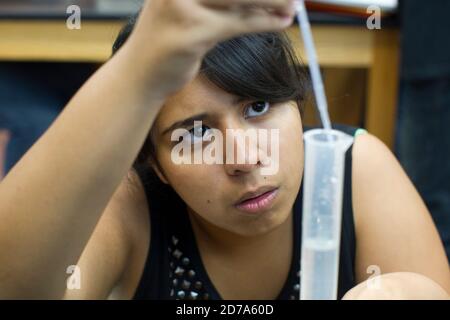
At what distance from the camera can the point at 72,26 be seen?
76.6 inches

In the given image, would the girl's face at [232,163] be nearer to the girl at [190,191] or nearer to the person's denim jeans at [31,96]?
the girl at [190,191]

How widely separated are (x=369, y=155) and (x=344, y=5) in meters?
0.86

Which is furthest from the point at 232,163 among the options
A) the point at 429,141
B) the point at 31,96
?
the point at 31,96

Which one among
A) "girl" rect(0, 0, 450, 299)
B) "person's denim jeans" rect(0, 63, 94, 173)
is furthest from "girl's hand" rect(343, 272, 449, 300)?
"person's denim jeans" rect(0, 63, 94, 173)

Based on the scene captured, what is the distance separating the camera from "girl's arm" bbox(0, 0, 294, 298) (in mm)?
596

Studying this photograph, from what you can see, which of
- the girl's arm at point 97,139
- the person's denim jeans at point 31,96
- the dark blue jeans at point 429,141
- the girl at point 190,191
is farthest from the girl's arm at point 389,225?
the person's denim jeans at point 31,96

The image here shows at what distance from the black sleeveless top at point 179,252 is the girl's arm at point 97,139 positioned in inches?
13.9

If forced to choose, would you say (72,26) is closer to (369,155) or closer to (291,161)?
(369,155)

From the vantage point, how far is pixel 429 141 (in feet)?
6.06

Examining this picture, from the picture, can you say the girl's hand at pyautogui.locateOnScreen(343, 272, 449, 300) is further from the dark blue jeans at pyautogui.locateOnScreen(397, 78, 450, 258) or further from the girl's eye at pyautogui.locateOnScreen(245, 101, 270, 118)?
the dark blue jeans at pyautogui.locateOnScreen(397, 78, 450, 258)

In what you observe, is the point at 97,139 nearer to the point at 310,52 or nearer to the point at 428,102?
the point at 310,52

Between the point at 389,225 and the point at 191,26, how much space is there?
0.61m
